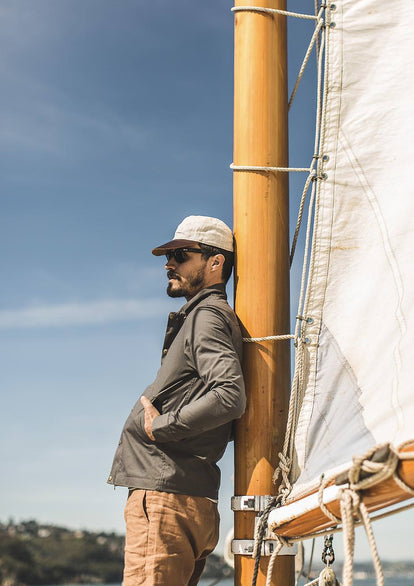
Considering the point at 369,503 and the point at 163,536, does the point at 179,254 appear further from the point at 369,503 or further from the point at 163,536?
the point at 369,503

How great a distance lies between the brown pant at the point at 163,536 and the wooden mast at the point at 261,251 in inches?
7.2

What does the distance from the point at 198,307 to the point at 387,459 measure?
1.38 meters

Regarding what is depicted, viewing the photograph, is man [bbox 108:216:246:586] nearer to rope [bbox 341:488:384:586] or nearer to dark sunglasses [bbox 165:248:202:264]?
dark sunglasses [bbox 165:248:202:264]

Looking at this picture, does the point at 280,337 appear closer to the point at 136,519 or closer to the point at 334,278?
the point at 334,278

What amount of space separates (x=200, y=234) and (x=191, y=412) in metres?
0.86

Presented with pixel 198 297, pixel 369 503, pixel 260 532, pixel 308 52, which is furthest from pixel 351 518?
pixel 308 52

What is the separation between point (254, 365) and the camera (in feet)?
10.9

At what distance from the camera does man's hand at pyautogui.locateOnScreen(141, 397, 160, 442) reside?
3143mm

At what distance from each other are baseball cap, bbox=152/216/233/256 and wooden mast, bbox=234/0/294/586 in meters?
0.06

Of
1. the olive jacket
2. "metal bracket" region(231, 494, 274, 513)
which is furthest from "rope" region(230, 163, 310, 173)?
"metal bracket" region(231, 494, 274, 513)

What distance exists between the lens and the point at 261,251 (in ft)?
11.1

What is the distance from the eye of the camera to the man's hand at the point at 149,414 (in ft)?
10.3

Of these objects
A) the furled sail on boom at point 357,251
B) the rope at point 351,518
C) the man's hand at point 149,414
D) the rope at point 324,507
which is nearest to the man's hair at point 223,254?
the furled sail on boom at point 357,251

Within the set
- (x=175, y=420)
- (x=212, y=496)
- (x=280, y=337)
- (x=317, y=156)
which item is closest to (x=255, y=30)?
(x=317, y=156)
